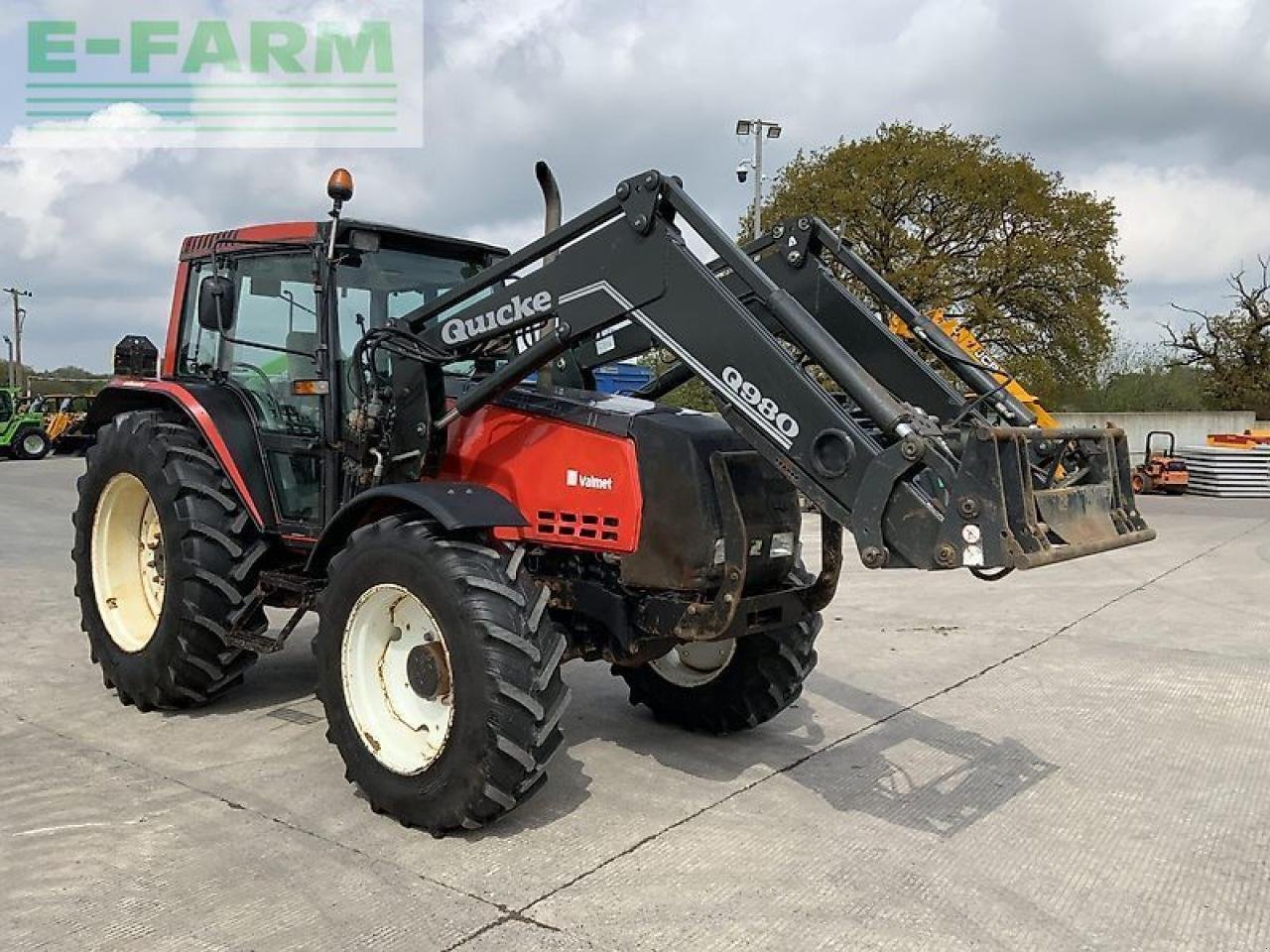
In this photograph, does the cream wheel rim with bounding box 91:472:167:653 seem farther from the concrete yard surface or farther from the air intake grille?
the air intake grille

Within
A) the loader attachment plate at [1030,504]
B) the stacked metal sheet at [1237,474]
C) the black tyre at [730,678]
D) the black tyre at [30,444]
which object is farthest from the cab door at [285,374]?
the black tyre at [30,444]

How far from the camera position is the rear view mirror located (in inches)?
199

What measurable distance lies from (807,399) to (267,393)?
120 inches

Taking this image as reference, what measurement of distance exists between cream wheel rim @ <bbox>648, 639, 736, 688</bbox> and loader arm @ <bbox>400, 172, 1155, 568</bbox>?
1546mm

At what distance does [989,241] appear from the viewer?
101ft

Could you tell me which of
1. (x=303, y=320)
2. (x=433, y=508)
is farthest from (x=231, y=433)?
(x=433, y=508)

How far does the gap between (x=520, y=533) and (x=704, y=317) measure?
1183 millimetres

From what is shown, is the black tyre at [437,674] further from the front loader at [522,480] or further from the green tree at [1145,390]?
the green tree at [1145,390]

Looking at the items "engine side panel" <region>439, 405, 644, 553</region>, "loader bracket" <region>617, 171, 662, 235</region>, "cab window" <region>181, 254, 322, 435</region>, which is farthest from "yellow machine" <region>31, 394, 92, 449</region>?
"loader bracket" <region>617, 171, 662, 235</region>

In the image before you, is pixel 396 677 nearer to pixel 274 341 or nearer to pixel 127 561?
pixel 274 341

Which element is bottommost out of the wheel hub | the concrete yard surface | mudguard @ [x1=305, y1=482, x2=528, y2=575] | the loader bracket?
the concrete yard surface

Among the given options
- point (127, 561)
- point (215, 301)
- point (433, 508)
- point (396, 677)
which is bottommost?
point (396, 677)

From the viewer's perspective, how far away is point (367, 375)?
510 cm

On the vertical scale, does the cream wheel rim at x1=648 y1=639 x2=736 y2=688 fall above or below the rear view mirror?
below
